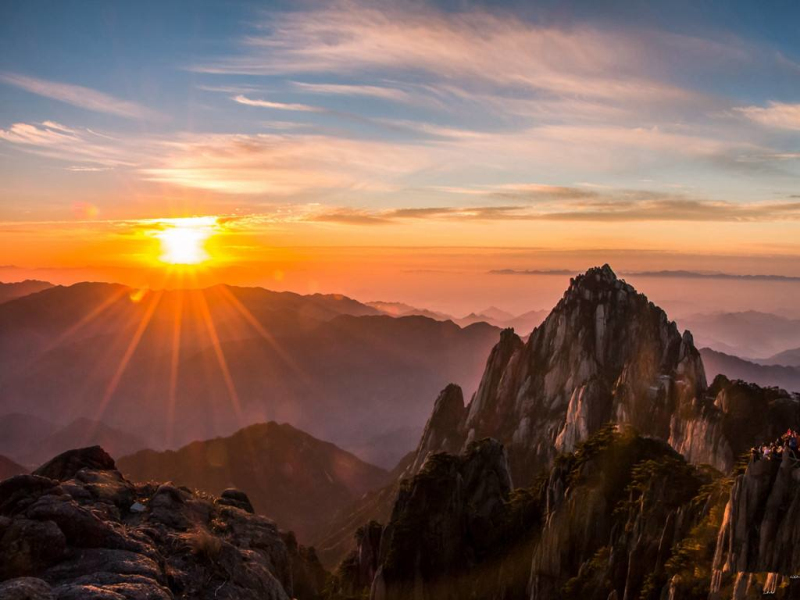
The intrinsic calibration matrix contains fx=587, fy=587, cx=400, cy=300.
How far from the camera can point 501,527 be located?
210ft

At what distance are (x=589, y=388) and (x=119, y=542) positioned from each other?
131284 millimetres

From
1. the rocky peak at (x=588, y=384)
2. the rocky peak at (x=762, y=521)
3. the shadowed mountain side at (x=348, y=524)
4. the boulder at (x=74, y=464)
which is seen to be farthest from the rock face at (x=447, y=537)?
the shadowed mountain side at (x=348, y=524)

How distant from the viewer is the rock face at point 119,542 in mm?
26156

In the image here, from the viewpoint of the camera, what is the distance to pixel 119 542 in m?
29.9

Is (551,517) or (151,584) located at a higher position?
(151,584)

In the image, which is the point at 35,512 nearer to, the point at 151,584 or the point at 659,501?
the point at 151,584

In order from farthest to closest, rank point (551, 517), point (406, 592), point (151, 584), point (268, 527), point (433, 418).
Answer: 1. point (433, 418)
2. point (406, 592)
3. point (551, 517)
4. point (268, 527)
5. point (151, 584)

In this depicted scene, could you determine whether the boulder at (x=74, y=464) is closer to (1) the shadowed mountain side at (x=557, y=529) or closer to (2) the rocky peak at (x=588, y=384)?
(1) the shadowed mountain side at (x=557, y=529)

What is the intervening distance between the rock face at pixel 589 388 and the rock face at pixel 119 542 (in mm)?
103263

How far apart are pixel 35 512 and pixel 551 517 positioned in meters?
42.7

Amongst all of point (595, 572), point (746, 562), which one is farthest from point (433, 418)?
point (746, 562)

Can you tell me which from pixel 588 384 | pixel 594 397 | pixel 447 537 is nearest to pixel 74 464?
pixel 447 537

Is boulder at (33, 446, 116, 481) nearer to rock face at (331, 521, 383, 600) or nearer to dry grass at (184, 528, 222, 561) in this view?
dry grass at (184, 528, 222, 561)

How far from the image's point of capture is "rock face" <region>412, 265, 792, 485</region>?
132250mm
